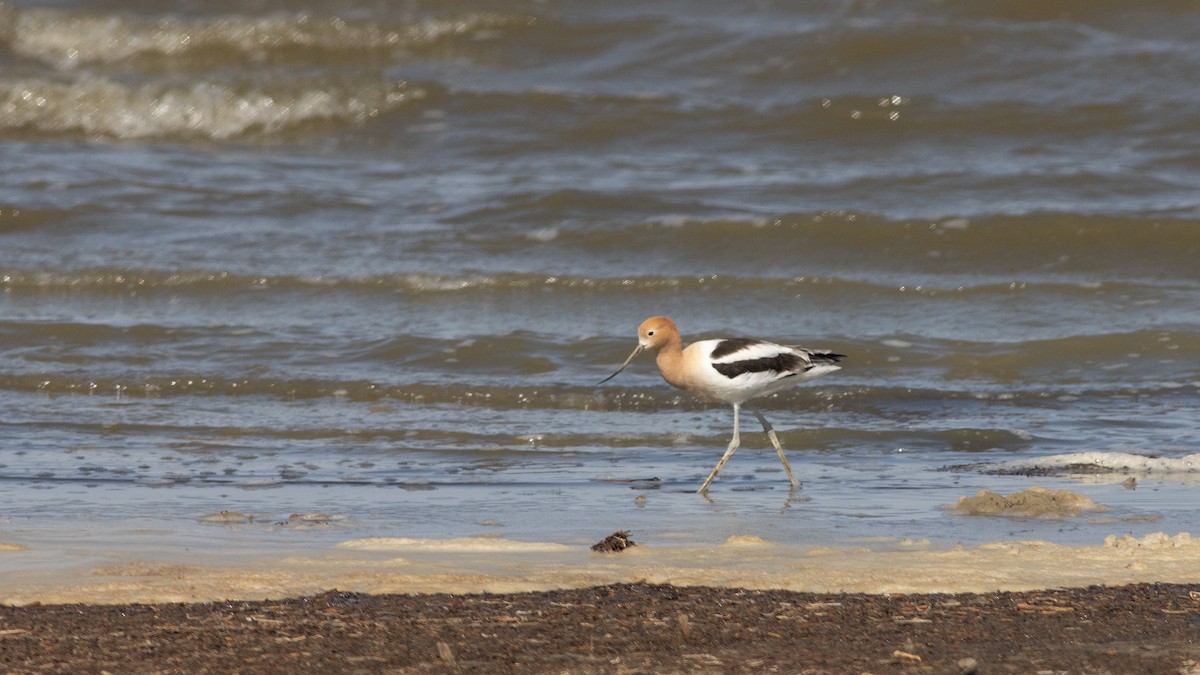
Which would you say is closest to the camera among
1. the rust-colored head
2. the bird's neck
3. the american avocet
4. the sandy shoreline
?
the sandy shoreline

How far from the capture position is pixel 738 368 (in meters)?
7.08

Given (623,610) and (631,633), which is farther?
(623,610)

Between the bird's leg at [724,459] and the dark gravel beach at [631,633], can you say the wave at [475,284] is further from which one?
the dark gravel beach at [631,633]

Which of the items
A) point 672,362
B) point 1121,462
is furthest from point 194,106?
point 1121,462

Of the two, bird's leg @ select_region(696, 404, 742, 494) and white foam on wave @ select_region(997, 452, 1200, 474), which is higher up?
bird's leg @ select_region(696, 404, 742, 494)

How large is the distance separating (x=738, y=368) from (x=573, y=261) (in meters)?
5.62

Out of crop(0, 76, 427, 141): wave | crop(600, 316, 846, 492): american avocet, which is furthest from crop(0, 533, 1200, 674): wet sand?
crop(0, 76, 427, 141): wave

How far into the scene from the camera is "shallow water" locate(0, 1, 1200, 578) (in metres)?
6.56

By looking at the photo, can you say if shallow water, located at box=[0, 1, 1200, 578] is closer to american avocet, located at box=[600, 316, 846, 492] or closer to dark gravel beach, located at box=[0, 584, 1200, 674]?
american avocet, located at box=[600, 316, 846, 492]

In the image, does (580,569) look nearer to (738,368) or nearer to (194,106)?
Result: (738,368)

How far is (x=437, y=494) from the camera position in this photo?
631 centimetres

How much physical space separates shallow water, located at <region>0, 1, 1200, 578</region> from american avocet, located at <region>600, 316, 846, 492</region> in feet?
1.15

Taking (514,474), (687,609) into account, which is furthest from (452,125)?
(687,609)

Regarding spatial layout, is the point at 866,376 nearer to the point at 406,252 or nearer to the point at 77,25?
the point at 406,252
